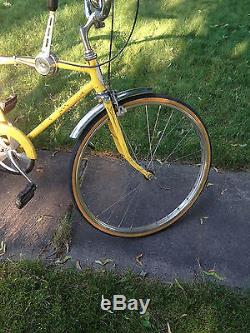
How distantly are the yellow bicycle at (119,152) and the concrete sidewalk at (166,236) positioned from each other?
109mm

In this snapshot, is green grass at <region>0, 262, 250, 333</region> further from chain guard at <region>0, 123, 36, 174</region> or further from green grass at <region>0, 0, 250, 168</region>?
green grass at <region>0, 0, 250, 168</region>

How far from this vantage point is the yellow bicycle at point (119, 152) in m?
2.67

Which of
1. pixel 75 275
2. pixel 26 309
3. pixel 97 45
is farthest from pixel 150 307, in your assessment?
pixel 97 45

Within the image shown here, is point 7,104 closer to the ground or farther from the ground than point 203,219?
farther from the ground

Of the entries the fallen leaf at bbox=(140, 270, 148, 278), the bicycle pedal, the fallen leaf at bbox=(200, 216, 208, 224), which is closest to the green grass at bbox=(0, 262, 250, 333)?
the fallen leaf at bbox=(140, 270, 148, 278)

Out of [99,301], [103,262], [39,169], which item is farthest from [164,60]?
[99,301]

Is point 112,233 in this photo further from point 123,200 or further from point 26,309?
point 26,309

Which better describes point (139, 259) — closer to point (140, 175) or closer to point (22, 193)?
point (140, 175)

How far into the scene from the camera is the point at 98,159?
374 cm

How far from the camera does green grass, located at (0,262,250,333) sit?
2.71 meters

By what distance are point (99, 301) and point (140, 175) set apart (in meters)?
1.07

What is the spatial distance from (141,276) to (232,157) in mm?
1274

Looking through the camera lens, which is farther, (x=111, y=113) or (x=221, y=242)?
(x=221, y=242)

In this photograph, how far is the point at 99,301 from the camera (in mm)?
2814
